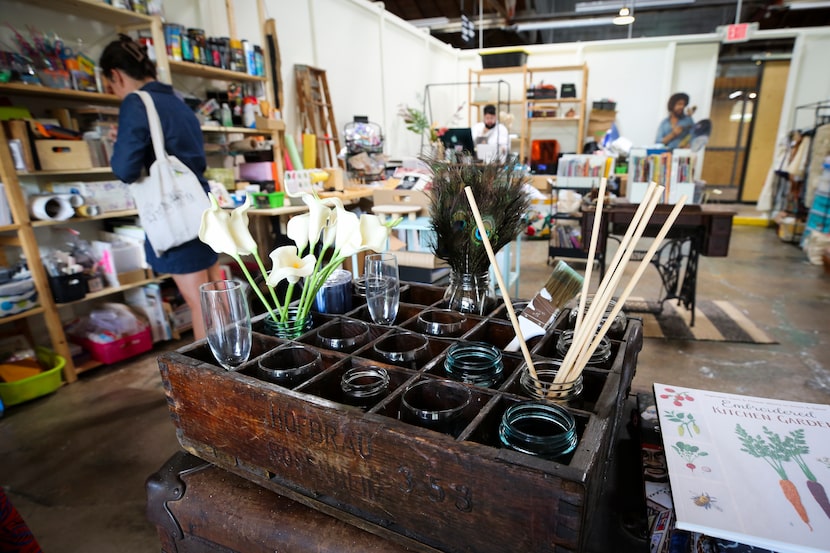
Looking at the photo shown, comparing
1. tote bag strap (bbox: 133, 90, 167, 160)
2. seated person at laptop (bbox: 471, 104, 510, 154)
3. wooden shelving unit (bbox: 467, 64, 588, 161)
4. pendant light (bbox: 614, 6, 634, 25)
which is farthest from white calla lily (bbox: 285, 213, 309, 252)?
wooden shelving unit (bbox: 467, 64, 588, 161)

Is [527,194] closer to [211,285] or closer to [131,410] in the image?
[211,285]

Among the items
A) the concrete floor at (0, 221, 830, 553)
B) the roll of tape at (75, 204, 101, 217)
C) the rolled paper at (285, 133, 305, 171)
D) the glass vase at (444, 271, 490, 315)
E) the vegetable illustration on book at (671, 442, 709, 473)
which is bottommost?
the concrete floor at (0, 221, 830, 553)

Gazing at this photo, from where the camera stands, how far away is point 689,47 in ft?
25.3

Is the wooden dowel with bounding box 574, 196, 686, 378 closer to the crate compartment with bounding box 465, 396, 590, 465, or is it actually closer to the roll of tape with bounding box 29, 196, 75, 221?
the crate compartment with bounding box 465, 396, 590, 465

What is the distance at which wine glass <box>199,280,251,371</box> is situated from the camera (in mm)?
814

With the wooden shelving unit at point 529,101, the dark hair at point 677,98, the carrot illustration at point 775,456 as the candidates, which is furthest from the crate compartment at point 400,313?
the dark hair at point 677,98

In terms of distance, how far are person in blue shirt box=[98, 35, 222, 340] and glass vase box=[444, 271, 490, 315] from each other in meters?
1.47

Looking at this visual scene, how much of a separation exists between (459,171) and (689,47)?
8.87m

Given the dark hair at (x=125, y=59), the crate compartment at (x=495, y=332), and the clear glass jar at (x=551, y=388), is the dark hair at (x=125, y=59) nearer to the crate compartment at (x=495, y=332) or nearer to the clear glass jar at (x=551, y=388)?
the crate compartment at (x=495, y=332)

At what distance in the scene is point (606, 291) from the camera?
2.10 ft

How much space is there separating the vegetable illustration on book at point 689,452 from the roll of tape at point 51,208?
2.94 meters

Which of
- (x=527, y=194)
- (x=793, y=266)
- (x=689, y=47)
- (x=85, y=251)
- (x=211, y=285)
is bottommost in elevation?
(x=793, y=266)

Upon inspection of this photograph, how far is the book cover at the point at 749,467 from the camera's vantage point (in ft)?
1.96

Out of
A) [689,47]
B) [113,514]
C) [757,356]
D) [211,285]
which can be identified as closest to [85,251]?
[113,514]
